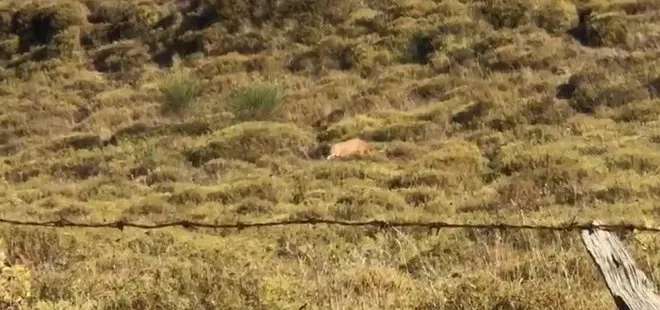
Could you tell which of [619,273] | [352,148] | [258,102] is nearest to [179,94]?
[258,102]

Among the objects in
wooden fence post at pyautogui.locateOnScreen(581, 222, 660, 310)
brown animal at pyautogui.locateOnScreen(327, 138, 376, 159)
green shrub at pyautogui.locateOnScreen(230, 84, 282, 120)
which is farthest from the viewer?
green shrub at pyautogui.locateOnScreen(230, 84, 282, 120)

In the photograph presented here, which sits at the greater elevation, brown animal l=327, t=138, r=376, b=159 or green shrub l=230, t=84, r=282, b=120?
brown animal l=327, t=138, r=376, b=159

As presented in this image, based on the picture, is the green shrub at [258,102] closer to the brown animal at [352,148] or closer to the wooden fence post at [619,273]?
the brown animal at [352,148]

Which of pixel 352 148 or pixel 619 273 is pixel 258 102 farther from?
pixel 619 273

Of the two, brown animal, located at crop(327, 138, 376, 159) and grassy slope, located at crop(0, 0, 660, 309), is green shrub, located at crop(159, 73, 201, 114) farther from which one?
brown animal, located at crop(327, 138, 376, 159)

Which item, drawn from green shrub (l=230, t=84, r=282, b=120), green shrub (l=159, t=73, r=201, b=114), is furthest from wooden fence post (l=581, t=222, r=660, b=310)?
green shrub (l=159, t=73, r=201, b=114)

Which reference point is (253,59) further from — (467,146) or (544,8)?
(467,146)

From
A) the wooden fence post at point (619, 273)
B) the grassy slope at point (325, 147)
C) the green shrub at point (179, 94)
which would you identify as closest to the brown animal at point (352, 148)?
the grassy slope at point (325, 147)

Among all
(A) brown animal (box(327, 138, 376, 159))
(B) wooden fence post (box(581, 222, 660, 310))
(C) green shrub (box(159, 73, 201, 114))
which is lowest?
(C) green shrub (box(159, 73, 201, 114))

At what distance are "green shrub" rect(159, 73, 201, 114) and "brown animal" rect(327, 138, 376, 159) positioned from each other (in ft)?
18.5

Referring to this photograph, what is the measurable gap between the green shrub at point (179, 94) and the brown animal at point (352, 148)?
222 inches

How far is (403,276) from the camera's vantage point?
6.91 meters

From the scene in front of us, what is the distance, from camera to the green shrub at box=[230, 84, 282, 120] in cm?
2039

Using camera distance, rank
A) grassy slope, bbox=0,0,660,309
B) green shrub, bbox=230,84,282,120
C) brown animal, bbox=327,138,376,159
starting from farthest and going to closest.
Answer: green shrub, bbox=230,84,282,120, brown animal, bbox=327,138,376,159, grassy slope, bbox=0,0,660,309
